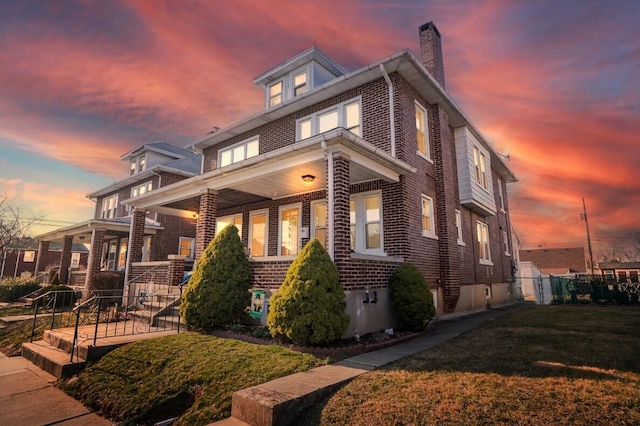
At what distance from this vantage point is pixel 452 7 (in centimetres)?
859

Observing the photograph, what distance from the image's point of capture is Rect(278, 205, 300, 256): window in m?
12.3

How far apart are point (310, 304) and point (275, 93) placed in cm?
1243

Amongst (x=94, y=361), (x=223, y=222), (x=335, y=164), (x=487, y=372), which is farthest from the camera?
(x=223, y=222)

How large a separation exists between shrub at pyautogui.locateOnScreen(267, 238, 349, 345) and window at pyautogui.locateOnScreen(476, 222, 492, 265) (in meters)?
11.1

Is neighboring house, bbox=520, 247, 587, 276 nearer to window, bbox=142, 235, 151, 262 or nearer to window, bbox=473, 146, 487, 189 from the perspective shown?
window, bbox=473, 146, 487, 189

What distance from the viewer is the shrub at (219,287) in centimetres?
754

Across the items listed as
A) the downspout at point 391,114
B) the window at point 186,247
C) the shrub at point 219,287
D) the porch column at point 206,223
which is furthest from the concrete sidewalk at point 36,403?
the window at point 186,247

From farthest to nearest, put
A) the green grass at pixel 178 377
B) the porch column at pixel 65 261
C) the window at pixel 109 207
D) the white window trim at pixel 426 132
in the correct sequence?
the window at pixel 109 207, the porch column at pixel 65 261, the white window trim at pixel 426 132, the green grass at pixel 178 377

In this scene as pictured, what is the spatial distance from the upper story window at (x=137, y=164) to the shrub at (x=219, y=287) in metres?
19.0

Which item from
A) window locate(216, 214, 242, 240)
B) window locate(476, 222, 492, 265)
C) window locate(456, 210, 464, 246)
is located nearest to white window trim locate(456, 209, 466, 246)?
window locate(456, 210, 464, 246)

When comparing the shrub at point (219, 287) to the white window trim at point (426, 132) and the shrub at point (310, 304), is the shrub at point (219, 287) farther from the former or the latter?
the white window trim at point (426, 132)

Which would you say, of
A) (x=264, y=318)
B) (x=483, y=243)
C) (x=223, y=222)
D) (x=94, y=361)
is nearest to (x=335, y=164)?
(x=264, y=318)

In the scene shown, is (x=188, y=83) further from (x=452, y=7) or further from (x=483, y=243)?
(x=483, y=243)

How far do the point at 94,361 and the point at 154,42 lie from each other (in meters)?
9.03
